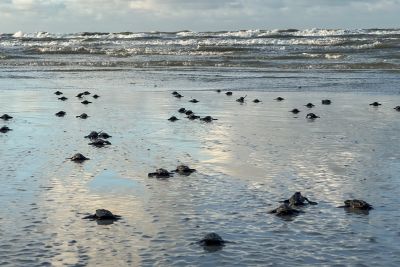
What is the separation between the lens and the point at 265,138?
45.9 ft

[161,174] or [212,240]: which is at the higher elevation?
[161,174]

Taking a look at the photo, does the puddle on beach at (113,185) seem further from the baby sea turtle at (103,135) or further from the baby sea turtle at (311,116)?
the baby sea turtle at (311,116)

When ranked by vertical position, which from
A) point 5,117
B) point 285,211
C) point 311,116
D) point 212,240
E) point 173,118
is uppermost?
point 311,116

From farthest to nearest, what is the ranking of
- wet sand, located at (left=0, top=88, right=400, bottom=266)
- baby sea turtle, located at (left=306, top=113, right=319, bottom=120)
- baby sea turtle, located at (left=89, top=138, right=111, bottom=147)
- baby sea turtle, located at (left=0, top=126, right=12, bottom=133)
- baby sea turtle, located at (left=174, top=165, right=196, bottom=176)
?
baby sea turtle, located at (left=306, top=113, right=319, bottom=120) < baby sea turtle, located at (left=0, top=126, right=12, bottom=133) < baby sea turtle, located at (left=89, top=138, right=111, bottom=147) < baby sea turtle, located at (left=174, top=165, right=196, bottom=176) < wet sand, located at (left=0, top=88, right=400, bottom=266)

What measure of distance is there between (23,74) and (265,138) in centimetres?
2327

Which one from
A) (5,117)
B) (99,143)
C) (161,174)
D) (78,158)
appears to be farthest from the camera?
(5,117)

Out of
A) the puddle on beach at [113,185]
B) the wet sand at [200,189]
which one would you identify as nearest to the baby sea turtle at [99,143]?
the wet sand at [200,189]

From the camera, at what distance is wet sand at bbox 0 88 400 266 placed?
6.92m

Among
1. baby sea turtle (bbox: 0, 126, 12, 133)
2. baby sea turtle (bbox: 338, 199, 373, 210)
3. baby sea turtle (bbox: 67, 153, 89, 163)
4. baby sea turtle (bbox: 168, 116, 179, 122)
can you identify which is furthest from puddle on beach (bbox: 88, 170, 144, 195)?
baby sea turtle (bbox: 168, 116, 179, 122)

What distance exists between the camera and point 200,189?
376 inches

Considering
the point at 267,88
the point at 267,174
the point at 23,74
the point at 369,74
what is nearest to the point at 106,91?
the point at 267,88

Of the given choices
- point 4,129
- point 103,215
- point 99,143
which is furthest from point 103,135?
point 103,215

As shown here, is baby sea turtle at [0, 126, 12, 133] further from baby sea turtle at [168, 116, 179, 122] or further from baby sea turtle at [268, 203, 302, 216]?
baby sea turtle at [268, 203, 302, 216]

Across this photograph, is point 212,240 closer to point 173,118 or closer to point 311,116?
point 173,118
